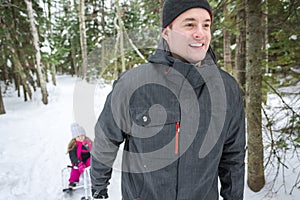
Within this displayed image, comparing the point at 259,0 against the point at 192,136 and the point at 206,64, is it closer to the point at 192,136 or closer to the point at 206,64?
the point at 206,64

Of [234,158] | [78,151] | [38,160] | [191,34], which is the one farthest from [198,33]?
[38,160]

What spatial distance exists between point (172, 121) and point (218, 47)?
14.0 metres

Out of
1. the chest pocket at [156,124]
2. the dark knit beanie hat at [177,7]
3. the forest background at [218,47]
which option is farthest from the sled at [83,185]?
the dark knit beanie hat at [177,7]

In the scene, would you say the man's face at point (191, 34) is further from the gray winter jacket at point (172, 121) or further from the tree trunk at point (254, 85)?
the tree trunk at point (254, 85)

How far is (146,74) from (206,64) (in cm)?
45

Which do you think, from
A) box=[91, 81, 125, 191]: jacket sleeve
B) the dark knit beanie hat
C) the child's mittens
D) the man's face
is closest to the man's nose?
the man's face

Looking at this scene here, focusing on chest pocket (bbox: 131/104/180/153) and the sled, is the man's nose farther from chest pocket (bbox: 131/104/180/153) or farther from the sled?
the sled

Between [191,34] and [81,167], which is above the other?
[191,34]

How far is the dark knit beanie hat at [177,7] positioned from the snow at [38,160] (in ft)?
11.7

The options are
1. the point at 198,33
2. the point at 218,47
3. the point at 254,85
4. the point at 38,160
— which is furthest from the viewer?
the point at 218,47

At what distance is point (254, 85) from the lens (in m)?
3.71

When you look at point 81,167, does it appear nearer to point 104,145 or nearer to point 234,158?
point 104,145

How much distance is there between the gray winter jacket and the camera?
1.55 m

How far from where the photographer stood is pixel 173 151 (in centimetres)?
155
